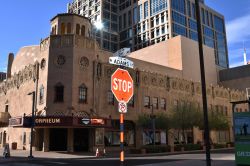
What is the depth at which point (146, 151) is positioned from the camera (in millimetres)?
37844

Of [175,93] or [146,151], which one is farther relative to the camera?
[175,93]

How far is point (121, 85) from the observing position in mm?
9469

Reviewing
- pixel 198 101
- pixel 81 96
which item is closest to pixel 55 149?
pixel 81 96

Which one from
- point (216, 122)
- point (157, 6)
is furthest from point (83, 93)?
point (157, 6)

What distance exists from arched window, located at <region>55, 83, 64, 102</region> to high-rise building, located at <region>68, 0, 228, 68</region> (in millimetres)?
70341

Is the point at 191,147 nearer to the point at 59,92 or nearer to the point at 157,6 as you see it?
the point at 59,92

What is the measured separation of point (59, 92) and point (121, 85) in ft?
104

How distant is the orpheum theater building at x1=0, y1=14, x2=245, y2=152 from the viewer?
3881 centimetres

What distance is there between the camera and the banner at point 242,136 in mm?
14477

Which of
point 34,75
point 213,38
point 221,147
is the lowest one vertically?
point 221,147

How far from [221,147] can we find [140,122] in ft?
53.8

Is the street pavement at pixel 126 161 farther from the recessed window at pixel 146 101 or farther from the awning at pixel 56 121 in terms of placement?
the recessed window at pixel 146 101

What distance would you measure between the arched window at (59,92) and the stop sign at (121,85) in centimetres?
3082

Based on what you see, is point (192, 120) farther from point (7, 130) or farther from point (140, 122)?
point (7, 130)
